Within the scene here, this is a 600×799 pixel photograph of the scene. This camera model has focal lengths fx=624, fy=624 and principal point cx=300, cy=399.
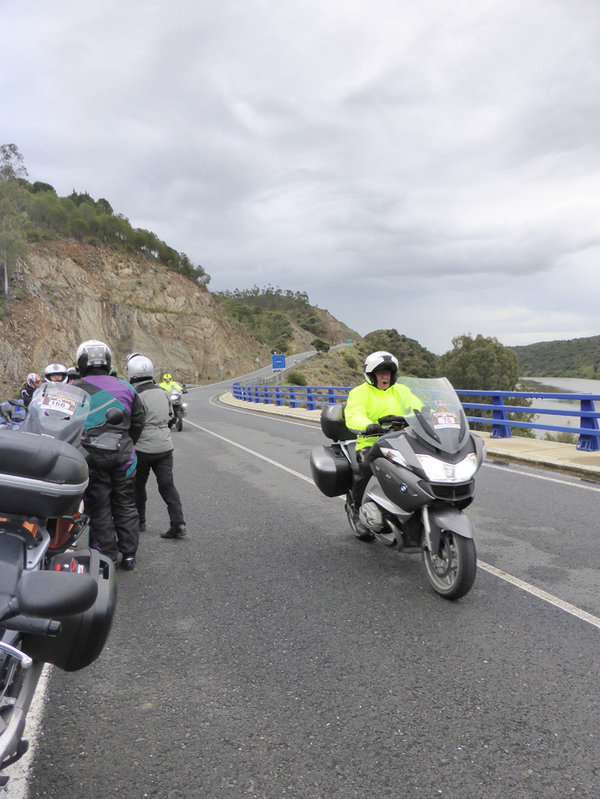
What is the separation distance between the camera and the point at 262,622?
404cm

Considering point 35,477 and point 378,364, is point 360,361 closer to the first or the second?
point 378,364

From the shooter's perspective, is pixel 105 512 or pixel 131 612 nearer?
pixel 131 612

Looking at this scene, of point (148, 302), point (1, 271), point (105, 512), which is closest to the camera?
point (105, 512)

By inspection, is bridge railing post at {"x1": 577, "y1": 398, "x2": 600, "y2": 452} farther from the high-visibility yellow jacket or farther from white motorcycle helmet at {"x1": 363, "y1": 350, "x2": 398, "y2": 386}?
white motorcycle helmet at {"x1": 363, "y1": 350, "x2": 398, "y2": 386}

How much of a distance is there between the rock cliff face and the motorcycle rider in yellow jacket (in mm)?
49466

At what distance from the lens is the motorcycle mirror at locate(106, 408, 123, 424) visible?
4789 millimetres

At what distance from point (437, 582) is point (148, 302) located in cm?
7961

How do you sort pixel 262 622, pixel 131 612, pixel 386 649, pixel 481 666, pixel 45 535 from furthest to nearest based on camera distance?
pixel 131 612
pixel 262 622
pixel 386 649
pixel 481 666
pixel 45 535

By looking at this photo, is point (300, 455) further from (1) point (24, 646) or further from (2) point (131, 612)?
(1) point (24, 646)

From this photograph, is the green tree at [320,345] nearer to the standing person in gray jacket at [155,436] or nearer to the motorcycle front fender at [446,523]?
the standing person in gray jacket at [155,436]

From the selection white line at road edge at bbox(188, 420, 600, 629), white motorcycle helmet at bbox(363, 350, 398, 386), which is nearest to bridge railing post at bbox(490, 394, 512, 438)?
white motorcycle helmet at bbox(363, 350, 398, 386)

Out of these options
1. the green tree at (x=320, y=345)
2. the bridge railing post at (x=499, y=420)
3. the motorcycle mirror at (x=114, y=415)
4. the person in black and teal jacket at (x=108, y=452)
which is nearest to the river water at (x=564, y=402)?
the bridge railing post at (x=499, y=420)

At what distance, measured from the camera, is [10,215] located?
61000 mm

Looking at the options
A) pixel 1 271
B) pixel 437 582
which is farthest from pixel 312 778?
pixel 1 271
